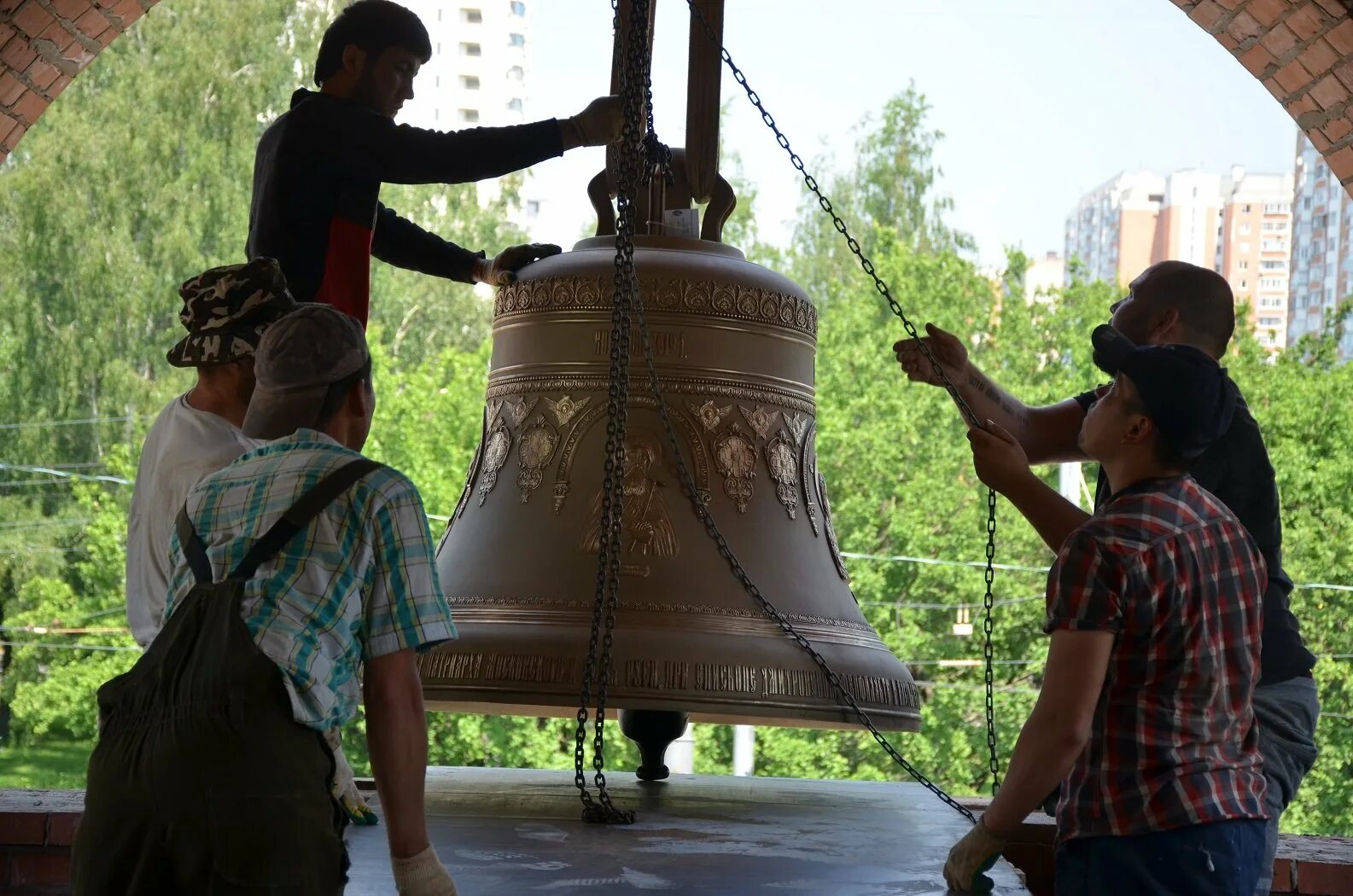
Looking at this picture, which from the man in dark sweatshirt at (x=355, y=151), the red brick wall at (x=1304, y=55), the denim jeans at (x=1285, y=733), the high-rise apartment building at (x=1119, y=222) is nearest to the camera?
the denim jeans at (x=1285, y=733)

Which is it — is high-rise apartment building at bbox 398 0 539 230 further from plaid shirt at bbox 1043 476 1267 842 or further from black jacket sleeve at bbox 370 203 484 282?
plaid shirt at bbox 1043 476 1267 842

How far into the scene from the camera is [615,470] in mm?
2477

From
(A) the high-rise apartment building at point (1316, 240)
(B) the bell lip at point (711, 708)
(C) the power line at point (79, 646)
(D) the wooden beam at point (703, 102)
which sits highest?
(A) the high-rise apartment building at point (1316, 240)

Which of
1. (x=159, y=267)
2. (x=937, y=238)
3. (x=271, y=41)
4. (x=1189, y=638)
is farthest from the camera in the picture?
(x=937, y=238)

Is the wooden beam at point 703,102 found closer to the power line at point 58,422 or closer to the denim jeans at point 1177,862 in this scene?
the denim jeans at point 1177,862

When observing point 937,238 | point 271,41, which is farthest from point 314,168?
point 937,238

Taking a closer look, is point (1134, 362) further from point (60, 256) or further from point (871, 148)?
point (871, 148)

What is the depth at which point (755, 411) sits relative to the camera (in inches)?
113

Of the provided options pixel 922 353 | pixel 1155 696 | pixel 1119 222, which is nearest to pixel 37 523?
pixel 922 353

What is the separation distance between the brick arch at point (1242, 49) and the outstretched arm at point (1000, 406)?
1190 mm

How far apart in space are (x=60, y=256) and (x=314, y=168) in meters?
19.4

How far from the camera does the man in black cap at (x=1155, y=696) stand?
1.96 metres

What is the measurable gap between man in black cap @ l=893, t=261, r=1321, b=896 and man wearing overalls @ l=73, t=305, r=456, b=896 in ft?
3.05

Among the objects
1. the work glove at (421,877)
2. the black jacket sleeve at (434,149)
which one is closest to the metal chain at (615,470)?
the black jacket sleeve at (434,149)
